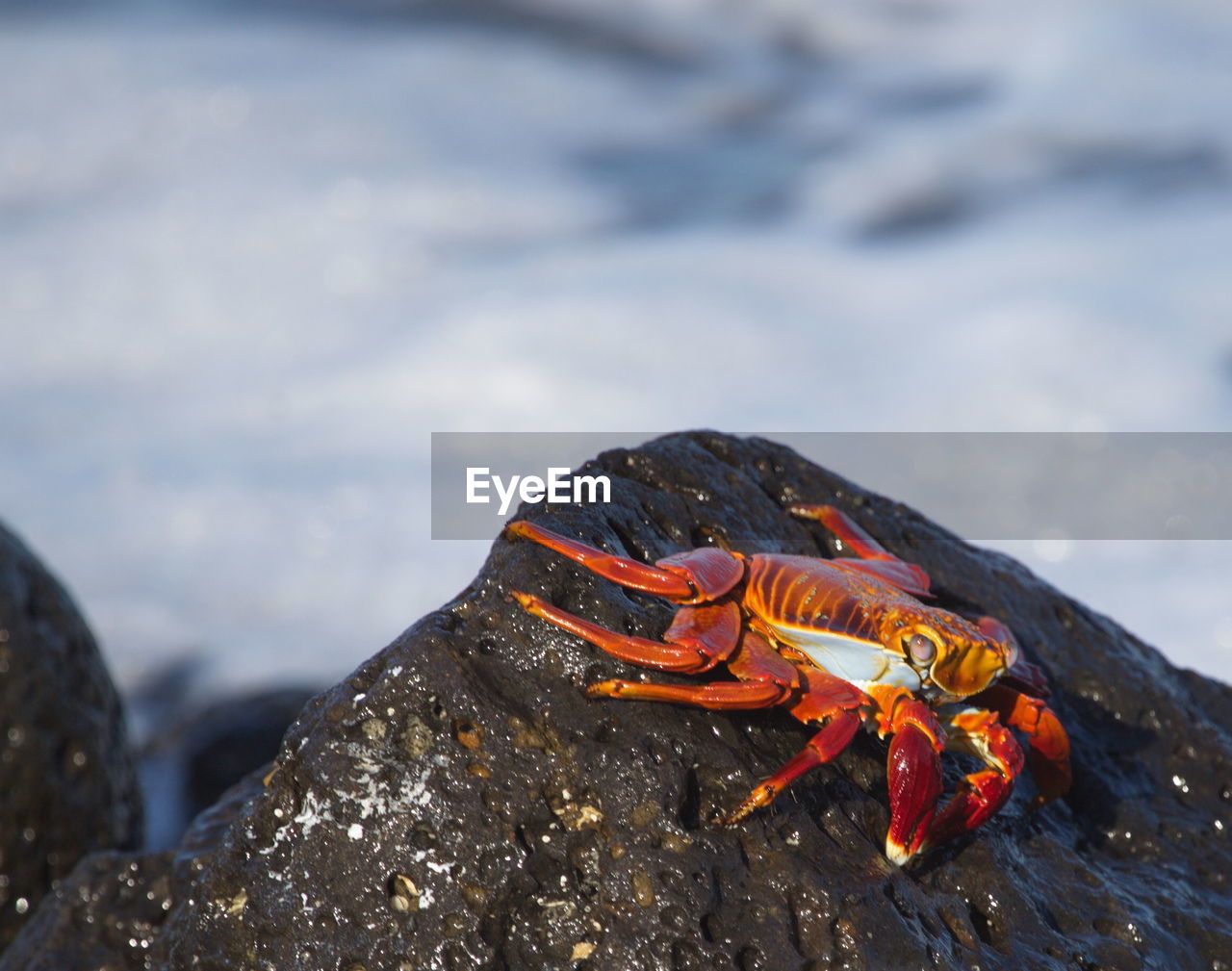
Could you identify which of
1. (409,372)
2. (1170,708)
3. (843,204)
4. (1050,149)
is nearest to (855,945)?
(1170,708)

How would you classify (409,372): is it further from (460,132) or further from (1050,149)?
(1050,149)

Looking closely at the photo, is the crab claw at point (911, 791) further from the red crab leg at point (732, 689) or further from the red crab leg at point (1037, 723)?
the red crab leg at point (1037, 723)

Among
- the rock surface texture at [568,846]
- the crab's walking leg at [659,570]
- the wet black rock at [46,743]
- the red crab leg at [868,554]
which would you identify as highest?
the crab's walking leg at [659,570]

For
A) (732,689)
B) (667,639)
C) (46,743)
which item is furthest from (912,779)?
(46,743)

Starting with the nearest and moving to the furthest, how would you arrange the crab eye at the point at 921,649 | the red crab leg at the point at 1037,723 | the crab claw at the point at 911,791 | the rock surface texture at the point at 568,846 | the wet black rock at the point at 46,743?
1. the rock surface texture at the point at 568,846
2. the crab claw at the point at 911,791
3. the crab eye at the point at 921,649
4. the red crab leg at the point at 1037,723
5. the wet black rock at the point at 46,743

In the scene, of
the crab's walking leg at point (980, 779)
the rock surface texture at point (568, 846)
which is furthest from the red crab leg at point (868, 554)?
the rock surface texture at point (568, 846)

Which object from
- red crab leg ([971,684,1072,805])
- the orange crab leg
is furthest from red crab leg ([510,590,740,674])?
red crab leg ([971,684,1072,805])
